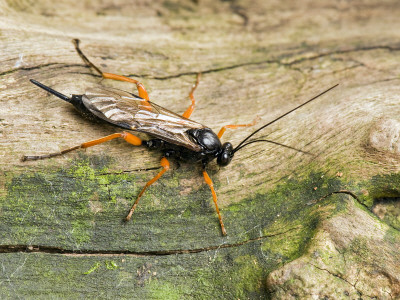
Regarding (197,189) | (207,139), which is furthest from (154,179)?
(207,139)

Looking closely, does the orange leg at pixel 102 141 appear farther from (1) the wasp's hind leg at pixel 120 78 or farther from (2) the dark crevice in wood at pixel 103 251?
(2) the dark crevice in wood at pixel 103 251

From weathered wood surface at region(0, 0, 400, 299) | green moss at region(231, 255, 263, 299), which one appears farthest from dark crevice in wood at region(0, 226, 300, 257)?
green moss at region(231, 255, 263, 299)

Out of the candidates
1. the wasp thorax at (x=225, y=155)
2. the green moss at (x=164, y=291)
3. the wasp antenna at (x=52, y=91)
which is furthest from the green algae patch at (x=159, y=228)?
the wasp antenna at (x=52, y=91)

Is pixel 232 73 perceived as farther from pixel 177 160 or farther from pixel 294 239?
pixel 294 239

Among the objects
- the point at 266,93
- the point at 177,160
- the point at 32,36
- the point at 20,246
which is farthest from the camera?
the point at 266,93

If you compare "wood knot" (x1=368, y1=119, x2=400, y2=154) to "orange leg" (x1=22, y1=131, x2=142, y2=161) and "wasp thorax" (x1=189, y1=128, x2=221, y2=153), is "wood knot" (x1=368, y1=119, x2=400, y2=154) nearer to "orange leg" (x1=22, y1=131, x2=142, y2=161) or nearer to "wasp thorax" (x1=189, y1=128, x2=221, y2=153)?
"wasp thorax" (x1=189, y1=128, x2=221, y2=153)

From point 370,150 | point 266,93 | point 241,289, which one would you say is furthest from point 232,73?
point 241,289

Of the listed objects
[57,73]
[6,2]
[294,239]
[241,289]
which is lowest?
[241,289]
